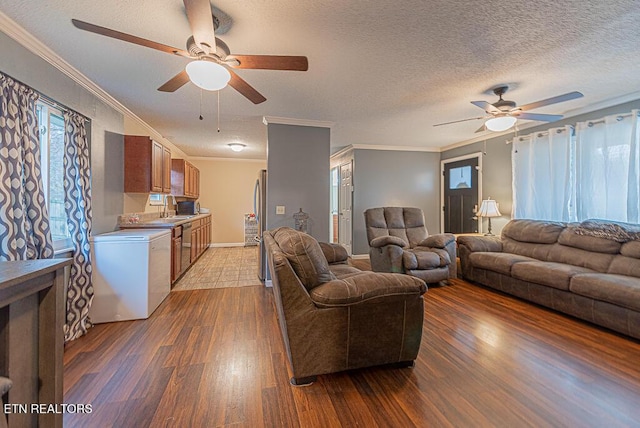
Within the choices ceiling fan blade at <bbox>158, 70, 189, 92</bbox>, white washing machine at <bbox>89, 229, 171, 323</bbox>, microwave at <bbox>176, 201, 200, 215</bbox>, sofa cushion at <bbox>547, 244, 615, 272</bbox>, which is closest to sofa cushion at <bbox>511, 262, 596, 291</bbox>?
sofa cushion at <bbox>547, 244, 615, 272</bbox>

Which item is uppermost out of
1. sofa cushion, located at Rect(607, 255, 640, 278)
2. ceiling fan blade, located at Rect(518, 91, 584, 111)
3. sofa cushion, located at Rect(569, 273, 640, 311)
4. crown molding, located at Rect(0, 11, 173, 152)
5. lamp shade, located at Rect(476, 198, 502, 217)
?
crown molding, located at Rect(0, 11, 173, 152)

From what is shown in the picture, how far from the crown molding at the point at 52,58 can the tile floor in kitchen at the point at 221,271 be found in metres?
2.58

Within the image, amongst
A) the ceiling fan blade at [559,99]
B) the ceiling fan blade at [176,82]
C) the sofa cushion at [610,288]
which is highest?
the ceiling fan blade at [559,99]

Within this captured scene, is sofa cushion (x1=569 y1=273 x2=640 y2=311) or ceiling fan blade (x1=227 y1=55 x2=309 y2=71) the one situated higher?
ceiling fan blade (x1=227 y1=55 x2=309 y2=71)

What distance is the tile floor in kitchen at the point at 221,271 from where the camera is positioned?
13.5 ft

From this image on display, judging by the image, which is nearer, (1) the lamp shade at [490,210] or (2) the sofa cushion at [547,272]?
(2) the sofa cushion at [547,272]

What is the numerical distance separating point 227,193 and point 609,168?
299 inches

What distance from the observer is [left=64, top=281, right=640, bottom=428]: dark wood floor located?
154 centimetres

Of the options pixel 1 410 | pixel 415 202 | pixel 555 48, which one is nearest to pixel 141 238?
pixel 1 410

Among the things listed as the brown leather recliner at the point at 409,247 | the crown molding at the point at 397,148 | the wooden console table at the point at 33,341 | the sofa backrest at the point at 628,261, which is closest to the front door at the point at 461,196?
the crown molding at the point at 397,148

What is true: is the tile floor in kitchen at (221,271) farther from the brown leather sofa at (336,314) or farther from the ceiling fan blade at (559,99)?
the ceiling fan blade at (559,99)

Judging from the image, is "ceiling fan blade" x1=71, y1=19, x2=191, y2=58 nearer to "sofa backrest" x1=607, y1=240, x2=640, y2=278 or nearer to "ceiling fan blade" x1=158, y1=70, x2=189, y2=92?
"ceiling fan blade" x1=158, y1=70, x2=189, y2=92

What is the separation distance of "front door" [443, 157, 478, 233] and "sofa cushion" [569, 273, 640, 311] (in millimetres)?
2567

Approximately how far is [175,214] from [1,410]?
18.9 ft
